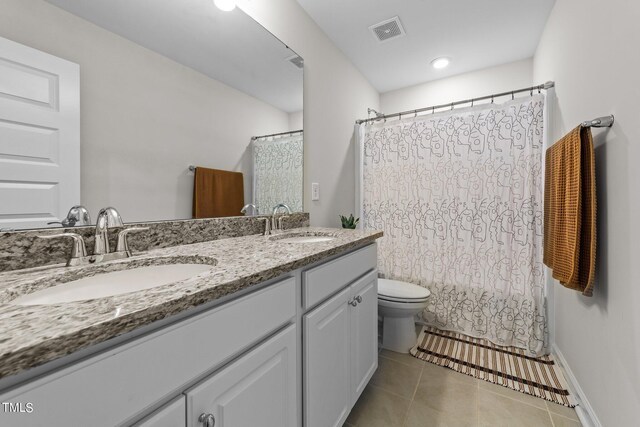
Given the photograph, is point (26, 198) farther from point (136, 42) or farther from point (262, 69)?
point (262, 69)

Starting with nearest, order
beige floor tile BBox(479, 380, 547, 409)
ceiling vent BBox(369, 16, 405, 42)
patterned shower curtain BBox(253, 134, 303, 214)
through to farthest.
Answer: beige floor tile BBox(479, 380, 547, 409) < patterned shower curtain BBox(253, 134, 303, 214) < ceiling vent BBox(369, 16, 405, 42)

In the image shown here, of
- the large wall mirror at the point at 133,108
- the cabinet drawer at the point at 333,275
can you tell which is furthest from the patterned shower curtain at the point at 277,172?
the cabinet drawer at the point at 333,275

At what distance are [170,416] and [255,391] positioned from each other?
245mm

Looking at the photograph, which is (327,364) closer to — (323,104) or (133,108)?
(133,108)

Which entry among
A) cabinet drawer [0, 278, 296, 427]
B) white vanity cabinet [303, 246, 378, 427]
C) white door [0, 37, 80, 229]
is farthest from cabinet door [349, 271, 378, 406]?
white door [0, 37, 80, 229]

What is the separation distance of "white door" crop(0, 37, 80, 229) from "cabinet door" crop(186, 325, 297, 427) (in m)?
0.69

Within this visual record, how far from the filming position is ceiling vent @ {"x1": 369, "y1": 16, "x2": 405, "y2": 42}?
74.5 inches

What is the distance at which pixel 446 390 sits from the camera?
60.5 inches

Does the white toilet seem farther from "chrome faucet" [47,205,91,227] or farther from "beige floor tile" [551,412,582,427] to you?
"chrome faucet" [47,205,91,227]

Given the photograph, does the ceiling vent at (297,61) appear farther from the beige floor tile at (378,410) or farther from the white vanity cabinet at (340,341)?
the beige floor tile at (378,410)

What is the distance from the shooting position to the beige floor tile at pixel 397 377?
1.55m

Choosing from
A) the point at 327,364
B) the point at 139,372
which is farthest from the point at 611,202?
the point at 139,372

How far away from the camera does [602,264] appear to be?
3.76 feet

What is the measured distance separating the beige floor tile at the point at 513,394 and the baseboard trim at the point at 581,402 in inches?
5.6
